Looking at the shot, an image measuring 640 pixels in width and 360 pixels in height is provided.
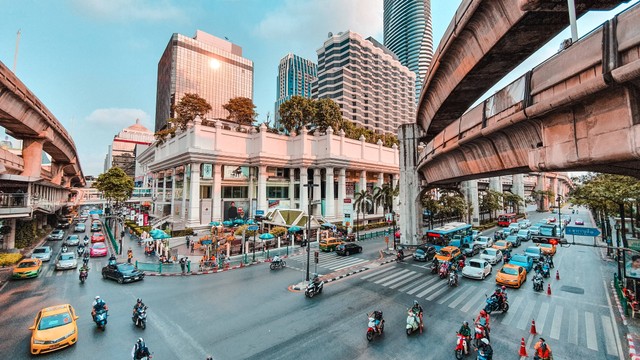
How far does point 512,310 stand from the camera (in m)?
15.2

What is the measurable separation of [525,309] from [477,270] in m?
5.29

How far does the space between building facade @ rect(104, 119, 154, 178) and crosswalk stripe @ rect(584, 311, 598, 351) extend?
432 ft

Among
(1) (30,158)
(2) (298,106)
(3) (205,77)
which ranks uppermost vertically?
(3) (205,77)

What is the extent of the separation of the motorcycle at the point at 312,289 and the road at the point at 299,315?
0.44 meters

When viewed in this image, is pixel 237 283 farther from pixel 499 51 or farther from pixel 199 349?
pixel 499 51

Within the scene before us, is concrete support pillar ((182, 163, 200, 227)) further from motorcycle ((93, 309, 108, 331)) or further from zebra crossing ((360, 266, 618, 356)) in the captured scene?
zebra crossing ((360, 266, 618, 356))

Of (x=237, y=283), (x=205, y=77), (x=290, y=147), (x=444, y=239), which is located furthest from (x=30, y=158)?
(x=205, y=77)

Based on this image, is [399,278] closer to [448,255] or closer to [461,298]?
[461,298]

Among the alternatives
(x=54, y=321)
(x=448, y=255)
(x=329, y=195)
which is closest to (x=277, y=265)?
(x=54, y=321)

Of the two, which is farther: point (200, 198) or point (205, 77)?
point (205, 77)

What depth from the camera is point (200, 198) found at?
41.1m

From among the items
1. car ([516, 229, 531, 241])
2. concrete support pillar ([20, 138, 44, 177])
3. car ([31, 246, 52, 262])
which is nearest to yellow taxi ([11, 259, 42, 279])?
car ([31, 246, 52, 262])

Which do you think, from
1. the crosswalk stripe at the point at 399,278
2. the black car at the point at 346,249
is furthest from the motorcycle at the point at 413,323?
the black car at the point at 346,249

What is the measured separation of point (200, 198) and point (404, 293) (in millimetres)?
32956
